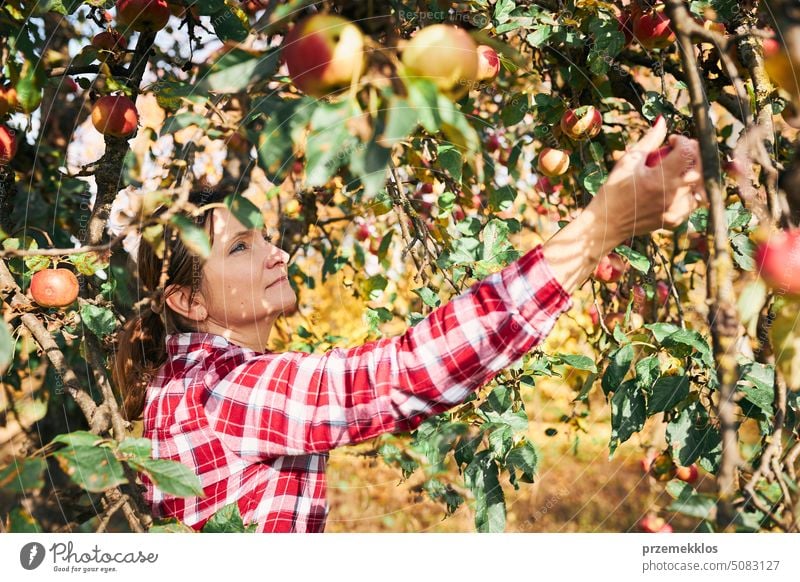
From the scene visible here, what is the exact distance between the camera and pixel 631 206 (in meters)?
0.61

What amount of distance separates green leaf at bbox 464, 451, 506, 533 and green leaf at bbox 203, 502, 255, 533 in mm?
304

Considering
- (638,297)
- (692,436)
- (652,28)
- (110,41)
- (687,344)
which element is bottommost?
(638,297)

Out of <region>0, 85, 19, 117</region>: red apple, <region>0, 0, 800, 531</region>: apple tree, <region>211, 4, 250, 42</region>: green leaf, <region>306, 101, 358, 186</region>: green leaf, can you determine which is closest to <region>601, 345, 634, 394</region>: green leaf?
<region>0, 0, 800, 531</region>: apple tree

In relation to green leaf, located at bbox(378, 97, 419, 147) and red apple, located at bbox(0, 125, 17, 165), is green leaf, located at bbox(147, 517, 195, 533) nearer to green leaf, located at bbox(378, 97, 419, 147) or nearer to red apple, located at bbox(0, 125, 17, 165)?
green leaf, located at bbox(378, 97, 419, 147)

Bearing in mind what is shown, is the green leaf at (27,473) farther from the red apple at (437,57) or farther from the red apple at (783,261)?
the red apple at (783,261)

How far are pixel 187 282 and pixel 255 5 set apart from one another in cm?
53

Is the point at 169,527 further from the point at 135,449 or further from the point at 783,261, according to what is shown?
the point at 783,261

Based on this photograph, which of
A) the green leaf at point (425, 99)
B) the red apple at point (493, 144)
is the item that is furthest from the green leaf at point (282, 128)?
the red apple at point (493, 144)

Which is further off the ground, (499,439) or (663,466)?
(499,439)

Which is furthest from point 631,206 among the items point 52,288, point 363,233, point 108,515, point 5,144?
point 363,233

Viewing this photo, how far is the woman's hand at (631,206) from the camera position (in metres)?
0.61

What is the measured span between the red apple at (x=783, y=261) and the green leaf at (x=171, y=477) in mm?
604

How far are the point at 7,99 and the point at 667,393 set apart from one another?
96cm
